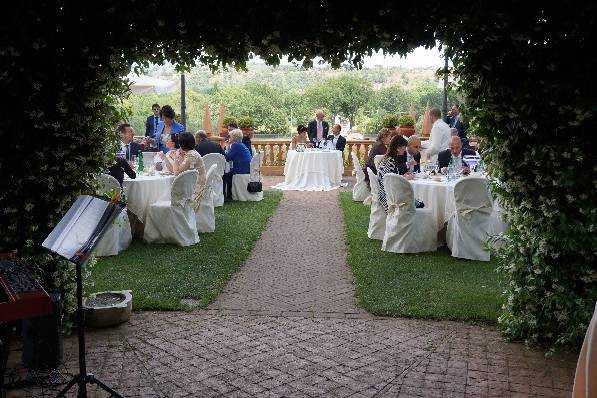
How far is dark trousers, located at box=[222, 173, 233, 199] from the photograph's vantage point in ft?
39.3

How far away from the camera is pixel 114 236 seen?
25.0ft

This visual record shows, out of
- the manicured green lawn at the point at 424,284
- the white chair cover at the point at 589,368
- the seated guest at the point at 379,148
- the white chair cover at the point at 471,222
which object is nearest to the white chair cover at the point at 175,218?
the manicured green lawn at the point at 424,284

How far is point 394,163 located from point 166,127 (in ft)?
15.7

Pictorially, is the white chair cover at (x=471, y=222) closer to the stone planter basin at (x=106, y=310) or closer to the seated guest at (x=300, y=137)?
the stone planter basin at (x=106, y=310)

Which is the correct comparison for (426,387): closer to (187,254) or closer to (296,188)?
(187,254)

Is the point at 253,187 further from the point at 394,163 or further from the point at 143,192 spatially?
the point at 394,163

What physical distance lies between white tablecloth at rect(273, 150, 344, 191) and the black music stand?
10.5 metres

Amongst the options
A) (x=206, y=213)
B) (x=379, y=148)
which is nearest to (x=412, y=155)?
(x=379, y=148)

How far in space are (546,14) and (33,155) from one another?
3.81m

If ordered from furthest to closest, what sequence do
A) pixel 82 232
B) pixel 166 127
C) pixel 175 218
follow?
pixel 166 127, pixel 175 218, pixel 82 232

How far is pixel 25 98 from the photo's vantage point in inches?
176

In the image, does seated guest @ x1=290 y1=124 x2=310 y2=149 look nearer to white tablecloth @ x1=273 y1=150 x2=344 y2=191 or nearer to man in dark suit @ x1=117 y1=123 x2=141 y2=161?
white tablecloth @ x1=273 y1=150 x2=344 y2=191

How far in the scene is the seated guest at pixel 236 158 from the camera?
463 inches

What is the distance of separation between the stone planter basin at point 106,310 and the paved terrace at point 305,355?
0.09 m
